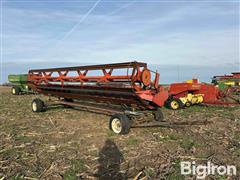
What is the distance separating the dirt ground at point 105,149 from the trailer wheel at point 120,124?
220mm

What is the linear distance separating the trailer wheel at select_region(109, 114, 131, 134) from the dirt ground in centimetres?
22

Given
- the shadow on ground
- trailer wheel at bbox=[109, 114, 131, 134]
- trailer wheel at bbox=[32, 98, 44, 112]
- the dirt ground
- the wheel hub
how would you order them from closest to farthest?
1. the shadow on ground
2. the dirt ground
3. trailer wheel at bbox=[109, 114, 131, 134]
4. the wheel hub
5. trailer wheel at bbox=[32, 98, 44, 112]

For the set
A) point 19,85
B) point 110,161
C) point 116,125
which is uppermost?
point 19,85

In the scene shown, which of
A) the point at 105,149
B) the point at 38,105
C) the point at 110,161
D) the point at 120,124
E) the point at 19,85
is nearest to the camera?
the point at 110,161

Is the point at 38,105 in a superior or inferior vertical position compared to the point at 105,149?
superior

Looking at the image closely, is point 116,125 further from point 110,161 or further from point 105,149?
point 110,161

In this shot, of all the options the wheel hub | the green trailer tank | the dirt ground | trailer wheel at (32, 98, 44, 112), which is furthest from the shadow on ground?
the green trailer tank

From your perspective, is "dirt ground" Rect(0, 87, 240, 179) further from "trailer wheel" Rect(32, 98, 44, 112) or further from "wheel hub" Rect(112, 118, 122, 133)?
"trailer wheel" Rect(32, 98, 44, 112)

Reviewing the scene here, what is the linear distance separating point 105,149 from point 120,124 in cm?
148

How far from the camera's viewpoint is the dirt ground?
5.12 m

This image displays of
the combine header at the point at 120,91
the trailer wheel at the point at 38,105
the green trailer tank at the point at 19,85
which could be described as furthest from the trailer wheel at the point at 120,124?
the green trailer tank at the point at 19,85

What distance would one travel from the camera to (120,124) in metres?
7.91

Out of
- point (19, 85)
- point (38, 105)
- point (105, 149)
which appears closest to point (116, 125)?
point (105, 149)

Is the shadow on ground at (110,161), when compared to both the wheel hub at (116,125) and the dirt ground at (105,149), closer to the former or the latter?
the dirt ground at (105,149)
